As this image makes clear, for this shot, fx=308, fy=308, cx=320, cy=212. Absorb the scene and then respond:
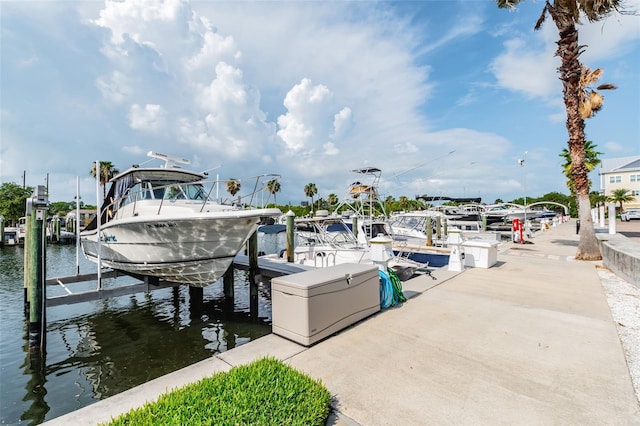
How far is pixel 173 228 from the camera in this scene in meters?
7.31

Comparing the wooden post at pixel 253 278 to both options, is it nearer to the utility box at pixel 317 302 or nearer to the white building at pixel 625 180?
the utility box at pixel 317 302

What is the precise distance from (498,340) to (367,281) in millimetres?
1981

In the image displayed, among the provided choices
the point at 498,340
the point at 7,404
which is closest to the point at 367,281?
the point at 498,340

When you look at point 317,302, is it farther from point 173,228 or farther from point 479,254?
point 479,254

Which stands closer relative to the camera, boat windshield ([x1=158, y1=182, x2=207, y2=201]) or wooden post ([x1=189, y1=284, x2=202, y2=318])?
boat windshield ([x1=158, y1=182, x2=207, y2=201])

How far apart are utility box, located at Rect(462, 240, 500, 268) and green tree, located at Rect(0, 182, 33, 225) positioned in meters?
59.4

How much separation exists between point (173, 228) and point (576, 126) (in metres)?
13.8

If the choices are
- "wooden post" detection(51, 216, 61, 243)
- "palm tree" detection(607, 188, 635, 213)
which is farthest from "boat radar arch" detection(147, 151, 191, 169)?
"palm tree" detection(607, 188, 635, 213)

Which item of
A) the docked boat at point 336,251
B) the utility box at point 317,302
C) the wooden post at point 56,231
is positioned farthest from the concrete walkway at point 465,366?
the wooden post at point 56,231

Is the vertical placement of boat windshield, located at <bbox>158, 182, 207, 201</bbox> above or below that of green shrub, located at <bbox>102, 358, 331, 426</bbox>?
above

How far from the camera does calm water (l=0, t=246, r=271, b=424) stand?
5406 mm

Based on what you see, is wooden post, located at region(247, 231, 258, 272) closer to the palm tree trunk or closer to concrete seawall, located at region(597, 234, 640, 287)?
concrete seawall, located at region(597, 234, 640, 287)

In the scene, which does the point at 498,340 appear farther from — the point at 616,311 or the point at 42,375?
the point at 42,375

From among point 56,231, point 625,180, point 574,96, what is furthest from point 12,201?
point 625,180
